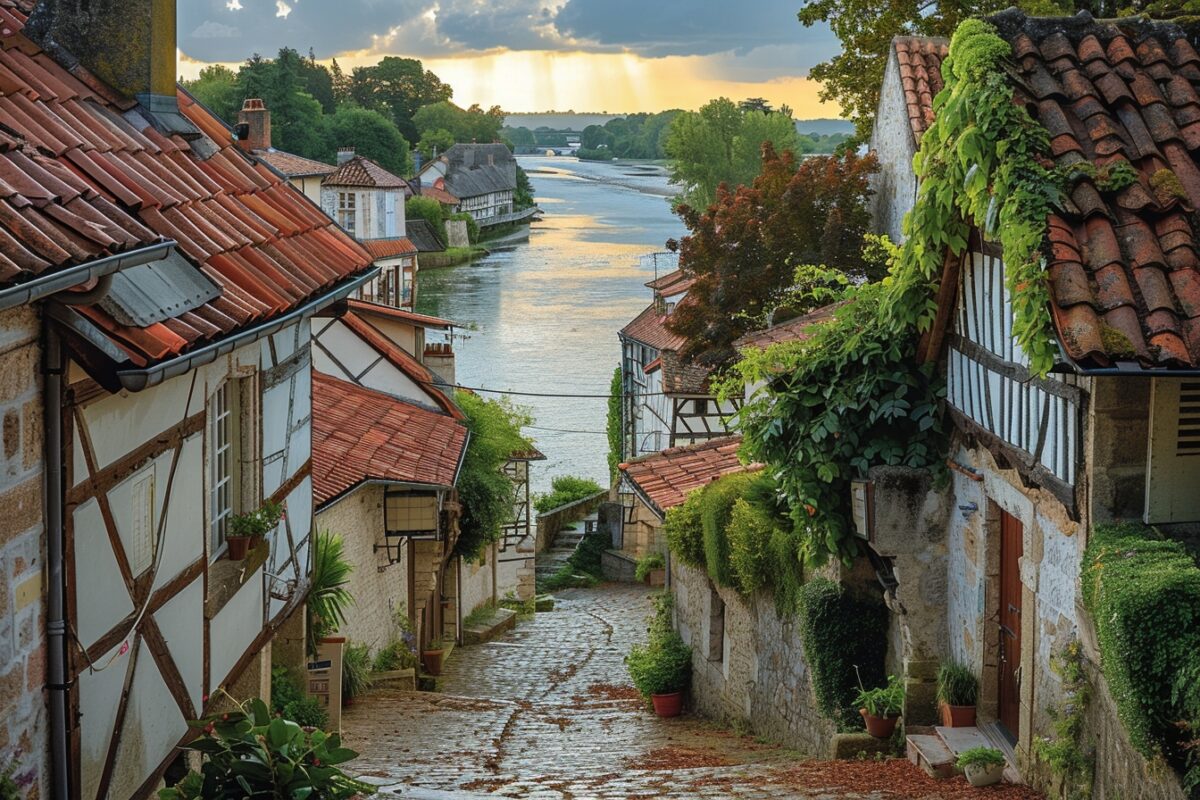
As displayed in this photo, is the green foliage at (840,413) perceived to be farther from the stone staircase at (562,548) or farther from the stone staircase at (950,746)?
the stone staircase at (562,548)

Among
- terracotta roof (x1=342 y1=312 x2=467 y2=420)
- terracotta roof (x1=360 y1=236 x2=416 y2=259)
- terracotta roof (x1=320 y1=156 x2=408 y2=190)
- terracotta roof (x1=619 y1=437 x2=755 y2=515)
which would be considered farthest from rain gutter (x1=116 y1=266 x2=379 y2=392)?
terracotta roof (x1=320 y1=156 x2=408 y2=190)

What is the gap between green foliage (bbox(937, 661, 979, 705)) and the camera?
9.00 m

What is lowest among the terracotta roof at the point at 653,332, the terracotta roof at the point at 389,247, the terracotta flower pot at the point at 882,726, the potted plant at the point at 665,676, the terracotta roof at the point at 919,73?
the potted plant at the point at 665,676

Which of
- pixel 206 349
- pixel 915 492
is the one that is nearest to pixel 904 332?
pixel 915 492

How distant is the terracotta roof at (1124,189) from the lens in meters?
6.44

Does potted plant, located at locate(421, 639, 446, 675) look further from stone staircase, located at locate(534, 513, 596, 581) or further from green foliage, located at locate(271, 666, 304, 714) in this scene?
stone staircase, located at locate(534, 513, 596, 581)

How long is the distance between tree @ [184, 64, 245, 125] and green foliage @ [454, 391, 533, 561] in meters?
51.6

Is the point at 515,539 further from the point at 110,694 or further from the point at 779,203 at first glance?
the point at 110,694

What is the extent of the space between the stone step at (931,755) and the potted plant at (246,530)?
4101 mm

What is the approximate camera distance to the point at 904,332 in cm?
913

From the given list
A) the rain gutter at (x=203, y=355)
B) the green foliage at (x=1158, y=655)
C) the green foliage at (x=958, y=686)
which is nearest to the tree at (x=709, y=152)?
the green foliage at (x=958, y=686)

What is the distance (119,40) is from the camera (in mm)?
8188

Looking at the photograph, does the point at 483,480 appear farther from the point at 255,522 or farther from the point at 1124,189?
the point at 1124,189

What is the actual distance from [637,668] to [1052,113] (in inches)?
340
